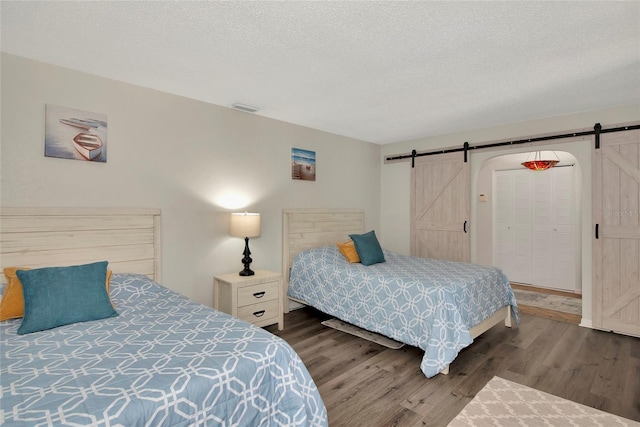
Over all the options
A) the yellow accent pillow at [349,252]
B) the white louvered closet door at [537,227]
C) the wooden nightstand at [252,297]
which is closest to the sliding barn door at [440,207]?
the yellow accent pillow at [349,252]

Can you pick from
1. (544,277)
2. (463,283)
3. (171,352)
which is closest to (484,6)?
(463,283)

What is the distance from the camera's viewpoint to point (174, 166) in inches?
128

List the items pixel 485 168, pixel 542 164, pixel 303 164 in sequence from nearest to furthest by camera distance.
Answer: pixel 303 164 → pixel 542 164 → pixel 485 168

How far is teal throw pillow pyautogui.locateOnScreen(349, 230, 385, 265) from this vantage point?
3.85 metres

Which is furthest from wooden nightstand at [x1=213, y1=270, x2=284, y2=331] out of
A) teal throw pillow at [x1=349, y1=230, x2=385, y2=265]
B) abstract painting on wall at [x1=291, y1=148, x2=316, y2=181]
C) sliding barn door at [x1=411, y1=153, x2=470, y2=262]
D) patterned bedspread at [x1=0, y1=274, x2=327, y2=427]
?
sliding barn door at [x1=411, y1=153, x2=470, y2=262]

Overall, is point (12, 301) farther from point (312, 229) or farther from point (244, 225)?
point (312, 229)

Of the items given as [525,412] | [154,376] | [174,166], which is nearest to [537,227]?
[525,412]

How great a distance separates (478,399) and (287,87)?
2905mm

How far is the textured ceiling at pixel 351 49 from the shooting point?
6.18 feet

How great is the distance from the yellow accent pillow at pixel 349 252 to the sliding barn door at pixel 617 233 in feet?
8.69

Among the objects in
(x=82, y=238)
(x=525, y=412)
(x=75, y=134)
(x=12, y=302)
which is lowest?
(x=525, y=412)

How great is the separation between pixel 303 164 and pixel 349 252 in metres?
1.33

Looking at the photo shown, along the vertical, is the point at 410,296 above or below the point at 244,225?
Result: below

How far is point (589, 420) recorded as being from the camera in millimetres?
2109
